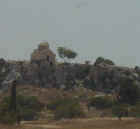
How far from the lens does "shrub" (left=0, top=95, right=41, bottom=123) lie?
171 ft

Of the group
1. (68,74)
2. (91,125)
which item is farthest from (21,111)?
(68,74)

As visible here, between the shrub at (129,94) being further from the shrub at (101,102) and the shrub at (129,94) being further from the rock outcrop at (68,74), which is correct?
the rock outcrop at (68,74)

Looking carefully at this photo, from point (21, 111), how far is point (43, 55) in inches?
2475

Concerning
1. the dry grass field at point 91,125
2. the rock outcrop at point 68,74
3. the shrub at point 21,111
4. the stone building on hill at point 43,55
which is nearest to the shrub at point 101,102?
the shrub at point 21,111

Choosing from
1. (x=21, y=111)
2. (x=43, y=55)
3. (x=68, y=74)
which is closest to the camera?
(x=21, y=111)

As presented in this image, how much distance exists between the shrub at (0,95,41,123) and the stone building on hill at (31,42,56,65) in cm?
3788

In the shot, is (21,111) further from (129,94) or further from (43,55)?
(43,55)

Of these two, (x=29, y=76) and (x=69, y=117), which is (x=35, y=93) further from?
(x=69, y=117)

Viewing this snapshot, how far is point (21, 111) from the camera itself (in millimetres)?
63031

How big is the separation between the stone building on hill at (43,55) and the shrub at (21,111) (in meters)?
37.9

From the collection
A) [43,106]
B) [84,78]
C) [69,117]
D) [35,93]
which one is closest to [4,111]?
[69,117]

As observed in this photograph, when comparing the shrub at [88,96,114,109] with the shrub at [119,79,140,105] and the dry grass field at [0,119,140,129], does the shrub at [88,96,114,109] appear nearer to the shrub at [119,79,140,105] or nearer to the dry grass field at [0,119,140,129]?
the shrub at [119,79,140,105]

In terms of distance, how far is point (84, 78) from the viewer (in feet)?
387

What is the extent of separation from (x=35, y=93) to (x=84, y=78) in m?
24.9
